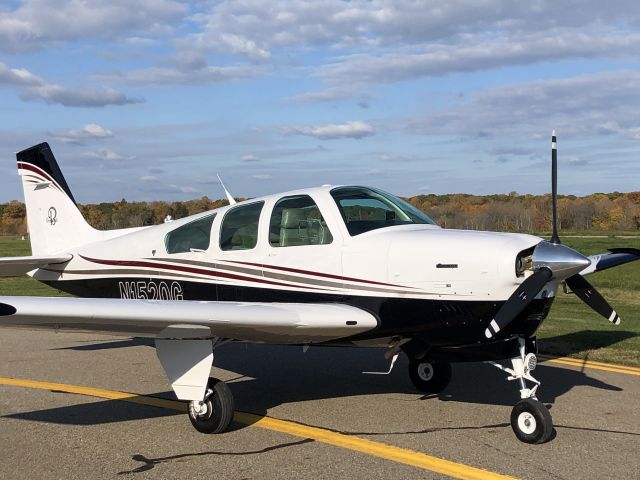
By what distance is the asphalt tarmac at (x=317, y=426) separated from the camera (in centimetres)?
508

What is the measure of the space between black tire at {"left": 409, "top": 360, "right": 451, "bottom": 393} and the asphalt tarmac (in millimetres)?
109

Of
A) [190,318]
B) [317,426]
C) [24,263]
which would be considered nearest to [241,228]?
[190,318]

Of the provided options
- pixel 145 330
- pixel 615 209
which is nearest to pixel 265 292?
pixel 145 330

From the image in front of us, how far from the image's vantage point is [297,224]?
7.00 metres

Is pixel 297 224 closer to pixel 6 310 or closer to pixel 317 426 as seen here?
pixel 317 426

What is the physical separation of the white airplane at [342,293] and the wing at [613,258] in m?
0.02

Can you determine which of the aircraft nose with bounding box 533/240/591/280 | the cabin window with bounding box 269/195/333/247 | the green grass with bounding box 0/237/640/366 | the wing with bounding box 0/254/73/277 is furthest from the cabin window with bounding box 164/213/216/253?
the green grass with bounding box 0/237/640/366

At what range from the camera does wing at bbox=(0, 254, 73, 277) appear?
9562mm

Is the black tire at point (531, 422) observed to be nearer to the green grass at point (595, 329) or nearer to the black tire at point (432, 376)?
the black tire at point (432, 376)

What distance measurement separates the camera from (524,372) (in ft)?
19.7

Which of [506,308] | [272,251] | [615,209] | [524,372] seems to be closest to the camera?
[506,308]

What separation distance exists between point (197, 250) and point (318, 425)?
2564 mm

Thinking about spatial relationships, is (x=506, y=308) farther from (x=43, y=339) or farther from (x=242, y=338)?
(x=43, y=339)

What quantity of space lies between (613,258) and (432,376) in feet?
8.16
